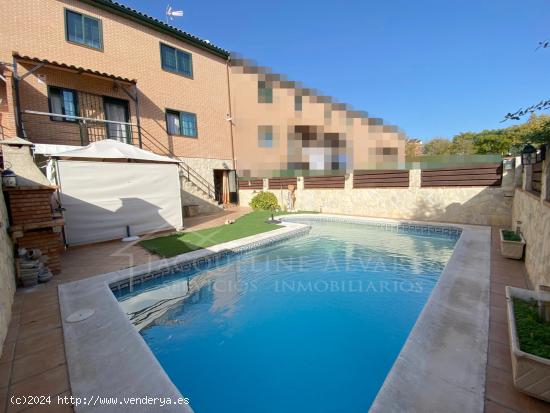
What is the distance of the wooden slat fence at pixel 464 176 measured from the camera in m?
9.25

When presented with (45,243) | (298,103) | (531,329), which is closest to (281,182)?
(298,103)

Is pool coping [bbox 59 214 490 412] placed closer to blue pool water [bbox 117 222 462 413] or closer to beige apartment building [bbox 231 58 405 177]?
blue pool water [bbox 117 222 462 413]

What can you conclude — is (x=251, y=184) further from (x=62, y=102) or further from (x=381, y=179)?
(x=62, y=102)

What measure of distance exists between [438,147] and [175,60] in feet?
109

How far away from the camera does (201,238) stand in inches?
317

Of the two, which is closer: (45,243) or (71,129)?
(45,243)

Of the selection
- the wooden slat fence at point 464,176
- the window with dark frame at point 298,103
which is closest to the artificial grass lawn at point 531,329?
the wooden slat fence at point 464,176

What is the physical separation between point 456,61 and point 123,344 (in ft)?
47.0

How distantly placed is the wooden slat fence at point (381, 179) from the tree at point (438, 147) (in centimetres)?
2489

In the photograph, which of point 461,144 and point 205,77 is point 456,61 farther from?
point 461,144

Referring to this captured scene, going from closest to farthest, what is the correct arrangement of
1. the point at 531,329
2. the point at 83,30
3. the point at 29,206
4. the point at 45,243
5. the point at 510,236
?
the point at 531,329 → the point at 29,206 → the point at 45,243 → the point at 510,236 → the point at 83,30

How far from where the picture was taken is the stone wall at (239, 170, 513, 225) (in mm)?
9266

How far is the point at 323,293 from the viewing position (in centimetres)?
499

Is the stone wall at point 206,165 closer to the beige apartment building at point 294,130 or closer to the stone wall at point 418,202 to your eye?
the beige apartment building at point 294,130
